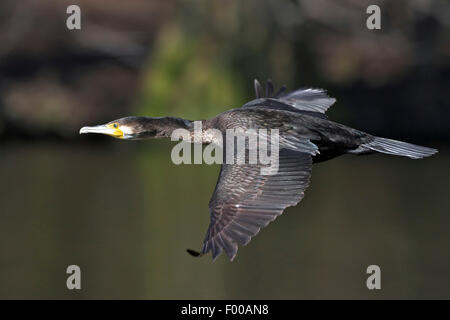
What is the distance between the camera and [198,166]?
21.2 metres

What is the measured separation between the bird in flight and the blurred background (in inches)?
219

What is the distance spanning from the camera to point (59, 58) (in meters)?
26.2

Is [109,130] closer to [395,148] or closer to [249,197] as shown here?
[249,197]

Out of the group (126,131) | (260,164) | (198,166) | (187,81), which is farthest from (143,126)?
(187,81)

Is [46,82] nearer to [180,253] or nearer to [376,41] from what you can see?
[376,41]

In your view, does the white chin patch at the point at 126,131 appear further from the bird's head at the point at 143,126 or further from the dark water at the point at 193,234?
the dark water at the point at 193,234

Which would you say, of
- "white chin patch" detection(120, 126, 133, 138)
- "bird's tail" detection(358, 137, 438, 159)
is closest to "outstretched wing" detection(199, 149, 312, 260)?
"bird's tail" detection(358, 137, 438, 159)

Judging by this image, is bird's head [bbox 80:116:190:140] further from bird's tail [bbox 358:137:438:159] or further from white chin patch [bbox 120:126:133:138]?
bird's tail [bbox 358:137:438:159]

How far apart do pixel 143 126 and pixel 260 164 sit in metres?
1.08

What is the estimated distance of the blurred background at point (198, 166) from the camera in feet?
40.9

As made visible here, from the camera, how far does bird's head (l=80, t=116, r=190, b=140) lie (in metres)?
6.11

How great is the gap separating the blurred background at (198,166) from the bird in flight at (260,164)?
18.2 ft

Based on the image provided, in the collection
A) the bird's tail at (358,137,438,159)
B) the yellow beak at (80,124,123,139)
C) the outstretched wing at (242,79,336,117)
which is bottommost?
the bird's tail at (358,137,438,159)
